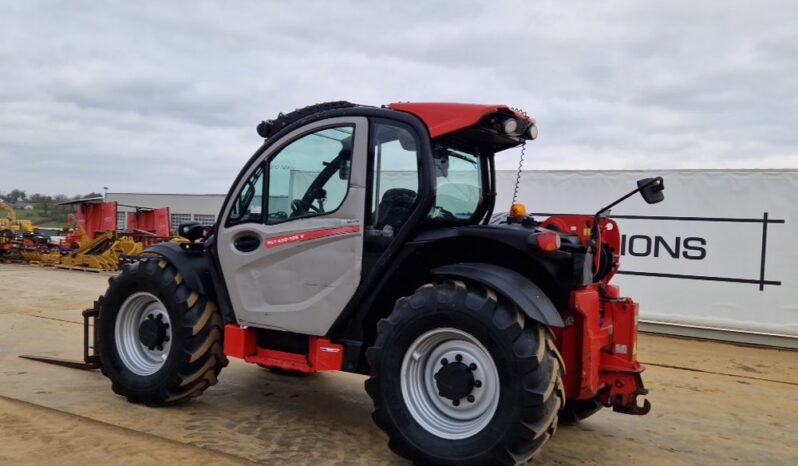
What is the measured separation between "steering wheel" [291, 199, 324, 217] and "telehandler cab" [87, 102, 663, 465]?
16 millimetres

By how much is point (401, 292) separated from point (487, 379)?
3.06 ft

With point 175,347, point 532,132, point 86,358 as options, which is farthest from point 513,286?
point 86,358

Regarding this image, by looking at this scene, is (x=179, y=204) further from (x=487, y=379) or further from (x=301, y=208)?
(x=487, y=379)

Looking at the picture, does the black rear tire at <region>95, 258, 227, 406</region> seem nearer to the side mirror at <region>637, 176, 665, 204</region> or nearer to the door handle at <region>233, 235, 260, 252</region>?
the door handle at <region>233, 235, 260, 252</region>

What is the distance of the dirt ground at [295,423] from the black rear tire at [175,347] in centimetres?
17

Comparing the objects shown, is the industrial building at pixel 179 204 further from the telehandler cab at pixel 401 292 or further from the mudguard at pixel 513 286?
the mudguard at pixel 513 286

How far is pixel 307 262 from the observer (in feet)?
15.0

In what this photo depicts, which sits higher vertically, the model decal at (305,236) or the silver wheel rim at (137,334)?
the model decal at (305,236)

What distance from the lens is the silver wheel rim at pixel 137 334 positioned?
5.29 metres

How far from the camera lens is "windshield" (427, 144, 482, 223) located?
452cm

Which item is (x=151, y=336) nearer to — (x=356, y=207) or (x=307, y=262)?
(x=307, y=262)

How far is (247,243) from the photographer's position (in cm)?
491

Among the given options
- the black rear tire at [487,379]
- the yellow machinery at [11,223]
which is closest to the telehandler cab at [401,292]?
the black rear tire at [487,379]

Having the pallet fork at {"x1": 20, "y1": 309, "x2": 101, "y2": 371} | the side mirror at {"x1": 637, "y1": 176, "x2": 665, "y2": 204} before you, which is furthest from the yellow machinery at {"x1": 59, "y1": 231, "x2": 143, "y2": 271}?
the side mirror at {"x1": 637, "y1": 176, "x2": 665, "y2": 204}
